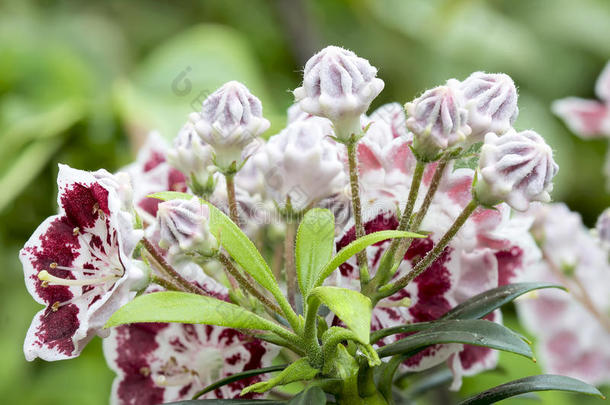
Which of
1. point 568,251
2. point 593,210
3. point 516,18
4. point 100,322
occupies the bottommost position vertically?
point 100,322

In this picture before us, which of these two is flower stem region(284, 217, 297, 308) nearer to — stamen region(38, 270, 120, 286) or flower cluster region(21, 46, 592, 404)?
flower cluster region(21, 46, 592, 404)

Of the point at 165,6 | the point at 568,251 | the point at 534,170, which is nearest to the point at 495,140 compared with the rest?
the point at 534,170

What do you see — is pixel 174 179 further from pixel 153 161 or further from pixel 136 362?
pixel 136 362

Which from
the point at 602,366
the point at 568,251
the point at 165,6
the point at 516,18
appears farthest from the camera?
the point at 516,18

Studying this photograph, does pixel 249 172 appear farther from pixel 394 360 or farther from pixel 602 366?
pixel 602 366

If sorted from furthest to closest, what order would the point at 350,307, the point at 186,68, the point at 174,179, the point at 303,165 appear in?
the point at 186,68 < the point at 174,179 < the point at 303,165 < the point at 350,307

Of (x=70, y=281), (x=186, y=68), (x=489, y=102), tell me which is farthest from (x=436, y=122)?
(x=186, y=68)
